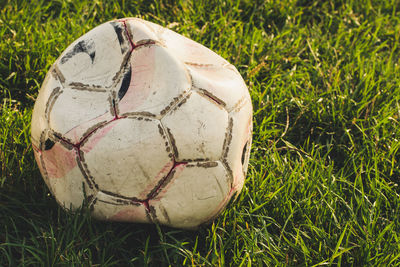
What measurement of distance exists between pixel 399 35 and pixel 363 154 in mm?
1249

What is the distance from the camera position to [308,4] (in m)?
3.46

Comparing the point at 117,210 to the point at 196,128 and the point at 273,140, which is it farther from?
the point at 273,140

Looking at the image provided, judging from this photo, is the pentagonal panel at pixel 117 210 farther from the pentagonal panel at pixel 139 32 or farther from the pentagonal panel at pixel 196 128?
the pentagonal panel at pixel 139 32

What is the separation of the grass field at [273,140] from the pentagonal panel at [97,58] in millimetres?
532

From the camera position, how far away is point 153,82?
5.87 ft

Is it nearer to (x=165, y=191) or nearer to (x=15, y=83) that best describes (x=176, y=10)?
(x=15, y=83)

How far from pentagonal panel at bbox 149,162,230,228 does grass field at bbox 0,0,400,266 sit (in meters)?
0.10

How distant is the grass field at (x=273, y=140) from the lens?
194 cm

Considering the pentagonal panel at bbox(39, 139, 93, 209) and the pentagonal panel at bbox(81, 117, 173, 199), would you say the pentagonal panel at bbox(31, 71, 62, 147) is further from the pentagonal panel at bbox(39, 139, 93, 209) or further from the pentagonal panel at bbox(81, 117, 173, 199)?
the pentagonal panel at bbox(81, 117, 173, 199)

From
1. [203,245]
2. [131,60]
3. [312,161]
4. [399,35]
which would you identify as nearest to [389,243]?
[312,161]

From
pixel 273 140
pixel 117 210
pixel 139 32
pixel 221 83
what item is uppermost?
pixel 139 32

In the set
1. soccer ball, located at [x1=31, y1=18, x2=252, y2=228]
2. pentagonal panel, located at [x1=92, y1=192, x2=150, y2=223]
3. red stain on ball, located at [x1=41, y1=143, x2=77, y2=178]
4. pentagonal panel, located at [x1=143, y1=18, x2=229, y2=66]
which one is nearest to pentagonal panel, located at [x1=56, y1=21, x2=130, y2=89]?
soccer ball, located at [x1=31, y1=18, x2=252, y2=228]

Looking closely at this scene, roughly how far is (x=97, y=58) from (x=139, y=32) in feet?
0.64

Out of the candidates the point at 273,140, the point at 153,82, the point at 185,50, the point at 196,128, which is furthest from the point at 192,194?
the point at 273,140
